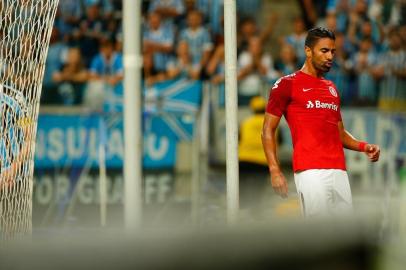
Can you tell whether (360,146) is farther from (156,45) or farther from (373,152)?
(156,45)

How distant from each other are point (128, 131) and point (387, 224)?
6.59 ft

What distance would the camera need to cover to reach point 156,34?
13508 mm

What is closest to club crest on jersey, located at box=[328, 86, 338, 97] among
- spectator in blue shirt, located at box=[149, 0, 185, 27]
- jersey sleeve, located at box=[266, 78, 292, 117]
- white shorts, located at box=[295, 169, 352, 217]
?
jersey sleeve, located at box=[266, 78, 292, 117]

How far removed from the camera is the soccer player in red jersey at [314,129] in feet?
21.9

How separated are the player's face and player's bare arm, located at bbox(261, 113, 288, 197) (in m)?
0.45

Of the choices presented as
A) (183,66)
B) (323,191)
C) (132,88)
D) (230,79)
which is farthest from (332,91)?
(183,66)

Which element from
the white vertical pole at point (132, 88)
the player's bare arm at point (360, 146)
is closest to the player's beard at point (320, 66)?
the player's bare arm at point (360, 146)

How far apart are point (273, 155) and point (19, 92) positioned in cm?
168

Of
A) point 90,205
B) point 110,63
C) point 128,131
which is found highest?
point 110,63

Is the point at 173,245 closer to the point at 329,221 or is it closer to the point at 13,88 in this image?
the point at 329,221

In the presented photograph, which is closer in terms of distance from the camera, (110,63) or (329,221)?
(329,221)

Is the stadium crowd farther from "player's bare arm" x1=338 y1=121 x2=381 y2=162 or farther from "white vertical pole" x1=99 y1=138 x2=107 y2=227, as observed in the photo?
"player's bare arm" x1=338 y1=121 x2=381 y2=162

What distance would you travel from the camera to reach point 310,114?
21.9 feet

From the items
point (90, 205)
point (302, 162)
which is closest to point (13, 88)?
point (302, 162)
